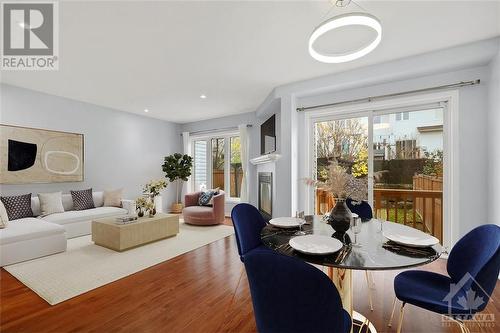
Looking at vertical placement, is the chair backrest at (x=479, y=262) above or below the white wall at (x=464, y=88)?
below

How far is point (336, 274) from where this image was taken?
5.65 feet

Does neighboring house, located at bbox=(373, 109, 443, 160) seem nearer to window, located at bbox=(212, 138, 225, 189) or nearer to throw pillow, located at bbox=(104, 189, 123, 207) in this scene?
window, located at bbox=(212, 138, 225, 189)

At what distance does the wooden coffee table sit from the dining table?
2.48m

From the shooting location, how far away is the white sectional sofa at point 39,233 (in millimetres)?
2820

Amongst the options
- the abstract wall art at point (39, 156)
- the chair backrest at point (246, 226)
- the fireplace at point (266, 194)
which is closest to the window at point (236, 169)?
the fireplace at point (266, 194)

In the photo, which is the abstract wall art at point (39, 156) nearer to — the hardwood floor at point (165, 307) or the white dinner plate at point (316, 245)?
the hardwood floor at point (165, 307)

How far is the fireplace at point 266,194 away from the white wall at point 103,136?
2941 mm

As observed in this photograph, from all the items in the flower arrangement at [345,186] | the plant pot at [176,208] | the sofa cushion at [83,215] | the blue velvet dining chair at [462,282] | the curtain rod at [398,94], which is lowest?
the plant pot at [176,208]

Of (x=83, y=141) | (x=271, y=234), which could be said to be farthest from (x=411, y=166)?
(x=83, y=141)

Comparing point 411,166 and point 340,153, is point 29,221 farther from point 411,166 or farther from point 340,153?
point 411,166

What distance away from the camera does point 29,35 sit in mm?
2441

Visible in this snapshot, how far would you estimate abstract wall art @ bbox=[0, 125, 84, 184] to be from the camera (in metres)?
3.83

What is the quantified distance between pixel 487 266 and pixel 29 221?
16.6ft

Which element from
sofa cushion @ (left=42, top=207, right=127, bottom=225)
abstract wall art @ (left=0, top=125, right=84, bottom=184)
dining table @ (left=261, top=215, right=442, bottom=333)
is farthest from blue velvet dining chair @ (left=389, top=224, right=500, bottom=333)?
abstract wall art @ (left=0, top=125, right=84, bottom=184)
